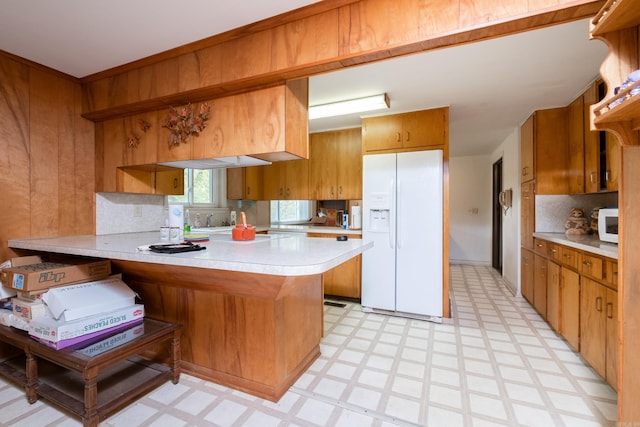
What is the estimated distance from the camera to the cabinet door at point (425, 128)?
315cm

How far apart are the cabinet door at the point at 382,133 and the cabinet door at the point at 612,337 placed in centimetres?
217

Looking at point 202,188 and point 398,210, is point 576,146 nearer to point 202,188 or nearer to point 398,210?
point 398,210

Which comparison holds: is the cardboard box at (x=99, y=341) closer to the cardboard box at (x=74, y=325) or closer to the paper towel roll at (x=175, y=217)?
the cardboard box at (x=74, y=325)

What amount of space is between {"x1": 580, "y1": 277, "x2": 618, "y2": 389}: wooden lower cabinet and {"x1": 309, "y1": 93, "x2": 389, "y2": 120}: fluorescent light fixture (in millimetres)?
2203

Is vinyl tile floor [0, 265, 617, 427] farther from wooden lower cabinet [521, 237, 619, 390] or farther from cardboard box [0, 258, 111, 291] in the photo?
cardboard box [0, 258, 111, 291]

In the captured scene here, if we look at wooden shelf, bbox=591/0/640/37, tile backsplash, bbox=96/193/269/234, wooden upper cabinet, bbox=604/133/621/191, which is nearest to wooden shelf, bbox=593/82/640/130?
wooden shelf, bbox=591/0/640/37

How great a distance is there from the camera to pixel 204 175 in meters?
4.01

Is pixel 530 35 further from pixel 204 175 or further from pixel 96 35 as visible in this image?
pixel 204 175

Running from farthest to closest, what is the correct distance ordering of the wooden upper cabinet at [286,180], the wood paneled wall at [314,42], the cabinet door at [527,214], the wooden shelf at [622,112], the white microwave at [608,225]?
1. the wooden upper cabinet at [286,180]
2. the cabinet door at [527,214]
3. the white microwave at [608,225]
4. the wood paneled wall at [314,42]
5. the wooden shelf at [622,112]

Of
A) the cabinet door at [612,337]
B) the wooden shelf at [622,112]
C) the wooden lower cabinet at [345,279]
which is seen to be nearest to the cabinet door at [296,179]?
the wooden lower cabinet at [345,279]

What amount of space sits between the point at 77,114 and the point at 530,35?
348cm

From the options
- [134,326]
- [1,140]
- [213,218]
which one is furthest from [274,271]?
[213,218]

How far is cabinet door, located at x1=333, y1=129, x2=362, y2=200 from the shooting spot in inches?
157

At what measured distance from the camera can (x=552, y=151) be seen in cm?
317
